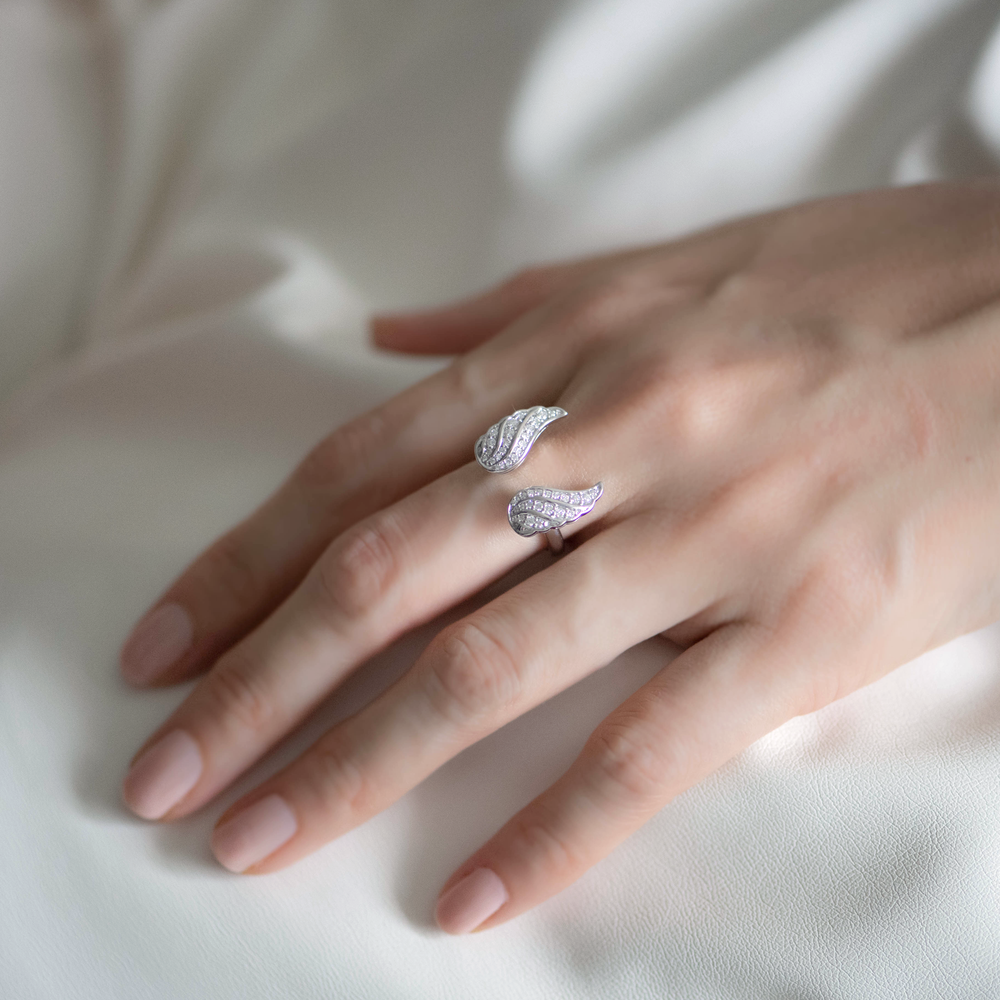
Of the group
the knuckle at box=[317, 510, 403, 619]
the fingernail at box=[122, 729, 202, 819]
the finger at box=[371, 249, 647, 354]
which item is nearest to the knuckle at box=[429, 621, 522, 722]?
the knuckle at box=[317, 510, 403, 619]

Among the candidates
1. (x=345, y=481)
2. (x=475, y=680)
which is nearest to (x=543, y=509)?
(x=475, y=680)

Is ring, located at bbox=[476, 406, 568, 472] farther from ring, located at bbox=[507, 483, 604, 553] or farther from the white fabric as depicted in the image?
the white fabric

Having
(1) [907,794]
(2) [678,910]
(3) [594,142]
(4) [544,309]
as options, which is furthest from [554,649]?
(3) [594,142]

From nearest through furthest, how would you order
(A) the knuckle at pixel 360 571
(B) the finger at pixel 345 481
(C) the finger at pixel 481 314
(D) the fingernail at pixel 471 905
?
(D) the fingernail at pixel 471 905, (A) the knuckle at pixel 360 571, (B) the finger at pixel 345 481, (C) the finger at pixel 481 314

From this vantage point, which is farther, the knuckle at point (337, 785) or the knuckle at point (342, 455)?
the knuckle at point (342, 455)

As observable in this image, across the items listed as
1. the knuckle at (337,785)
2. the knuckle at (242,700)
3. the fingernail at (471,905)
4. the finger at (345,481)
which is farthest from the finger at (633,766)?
the finger at (345,481)

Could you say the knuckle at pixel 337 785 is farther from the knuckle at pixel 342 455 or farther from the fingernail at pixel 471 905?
the knuckle at pixel 342 455

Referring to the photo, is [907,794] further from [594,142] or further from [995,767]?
[594,142]
